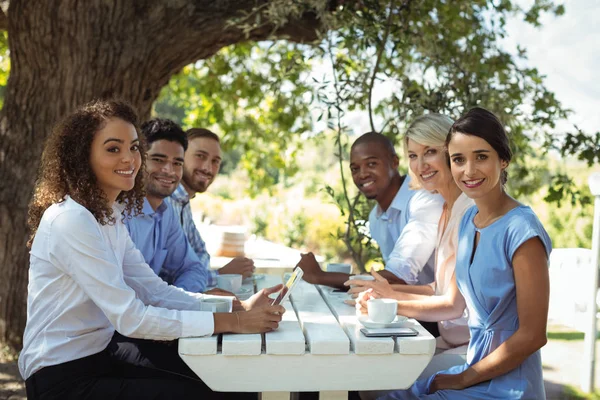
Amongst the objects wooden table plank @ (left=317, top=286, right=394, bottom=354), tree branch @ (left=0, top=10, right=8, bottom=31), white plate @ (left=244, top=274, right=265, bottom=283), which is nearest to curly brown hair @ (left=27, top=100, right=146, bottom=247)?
wooden table plank @ (left=317, top=286, right=394, bottom=354)

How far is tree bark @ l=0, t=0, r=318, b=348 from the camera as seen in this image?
466 centimetres

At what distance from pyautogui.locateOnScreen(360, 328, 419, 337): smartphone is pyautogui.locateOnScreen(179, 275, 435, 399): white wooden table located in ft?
0.08

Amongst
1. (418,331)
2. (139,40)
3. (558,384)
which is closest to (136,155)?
(418,331)

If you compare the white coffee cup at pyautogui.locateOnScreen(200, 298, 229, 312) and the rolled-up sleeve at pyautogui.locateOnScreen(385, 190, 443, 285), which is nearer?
the white coffee cup at pyautogui.locateOnScreen(200, 298, 229, 312)

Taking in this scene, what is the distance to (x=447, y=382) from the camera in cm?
248

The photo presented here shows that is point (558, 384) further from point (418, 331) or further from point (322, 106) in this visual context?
point (418, 331)

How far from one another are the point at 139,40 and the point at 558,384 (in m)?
3.91

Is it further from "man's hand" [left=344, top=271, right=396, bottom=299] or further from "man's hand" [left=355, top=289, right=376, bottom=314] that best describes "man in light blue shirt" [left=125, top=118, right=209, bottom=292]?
"man's hand" [left=355, top=289, right=376, bottom=314]

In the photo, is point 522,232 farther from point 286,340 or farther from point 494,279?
point 286,340

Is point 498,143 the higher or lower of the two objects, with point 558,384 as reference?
higher

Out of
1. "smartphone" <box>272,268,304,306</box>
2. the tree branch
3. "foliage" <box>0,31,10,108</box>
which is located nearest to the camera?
"smartphone" <box>272,268,304,306</box>

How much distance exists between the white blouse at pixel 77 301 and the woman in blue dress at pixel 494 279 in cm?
97

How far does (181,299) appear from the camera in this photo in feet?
9.16

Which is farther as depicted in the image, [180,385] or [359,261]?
[359,261]
